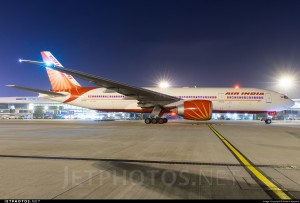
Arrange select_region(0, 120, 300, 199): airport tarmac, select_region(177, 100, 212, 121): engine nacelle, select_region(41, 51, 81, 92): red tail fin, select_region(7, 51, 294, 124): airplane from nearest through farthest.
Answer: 1. select_region(0, 120, 300, 199): airport tarmac
2. select_region(177, 100, 212, 121): engine nacelle
3. select_region(7, 51, 294, 124): airplane
4. select_region(41, 51, 81, 92): red tail fin

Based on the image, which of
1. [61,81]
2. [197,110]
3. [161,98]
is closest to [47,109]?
[61,81]

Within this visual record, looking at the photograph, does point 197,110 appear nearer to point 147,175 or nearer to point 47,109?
point 147,175

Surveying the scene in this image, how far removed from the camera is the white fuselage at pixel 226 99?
28.3m

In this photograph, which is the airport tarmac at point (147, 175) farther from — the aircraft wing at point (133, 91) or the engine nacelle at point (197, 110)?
the engine nacelle at point (197, 110)

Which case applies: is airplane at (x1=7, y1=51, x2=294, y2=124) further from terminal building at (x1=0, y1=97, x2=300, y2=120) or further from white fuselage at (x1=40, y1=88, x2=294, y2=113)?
terminal building at (x1=0, y1=97, x2=300, y2=120)

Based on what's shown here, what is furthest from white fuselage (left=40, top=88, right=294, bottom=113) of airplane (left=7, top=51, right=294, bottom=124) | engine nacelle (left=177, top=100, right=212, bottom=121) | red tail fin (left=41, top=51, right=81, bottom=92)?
engine nacelle (left=177, top=100, right=212, bottom=121)

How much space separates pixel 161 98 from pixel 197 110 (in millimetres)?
3752

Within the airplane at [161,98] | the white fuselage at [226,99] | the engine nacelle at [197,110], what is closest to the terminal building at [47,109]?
the airplane at [161,98]

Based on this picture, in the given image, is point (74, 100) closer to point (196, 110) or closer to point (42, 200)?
point (196, 110)

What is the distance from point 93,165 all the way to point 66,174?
1054mm

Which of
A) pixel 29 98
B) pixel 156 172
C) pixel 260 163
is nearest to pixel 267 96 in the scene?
pixel 260 163

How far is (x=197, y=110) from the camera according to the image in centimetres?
2388

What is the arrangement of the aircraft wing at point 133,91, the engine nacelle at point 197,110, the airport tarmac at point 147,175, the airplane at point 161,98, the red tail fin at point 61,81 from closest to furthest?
the airport tarmac at point 147,175, the aircraft wing at point 133,91, the engine nacelle at point 197,110, the airplane at point 161,98, the red tail fin at point 61,81

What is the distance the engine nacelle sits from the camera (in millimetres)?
23812
